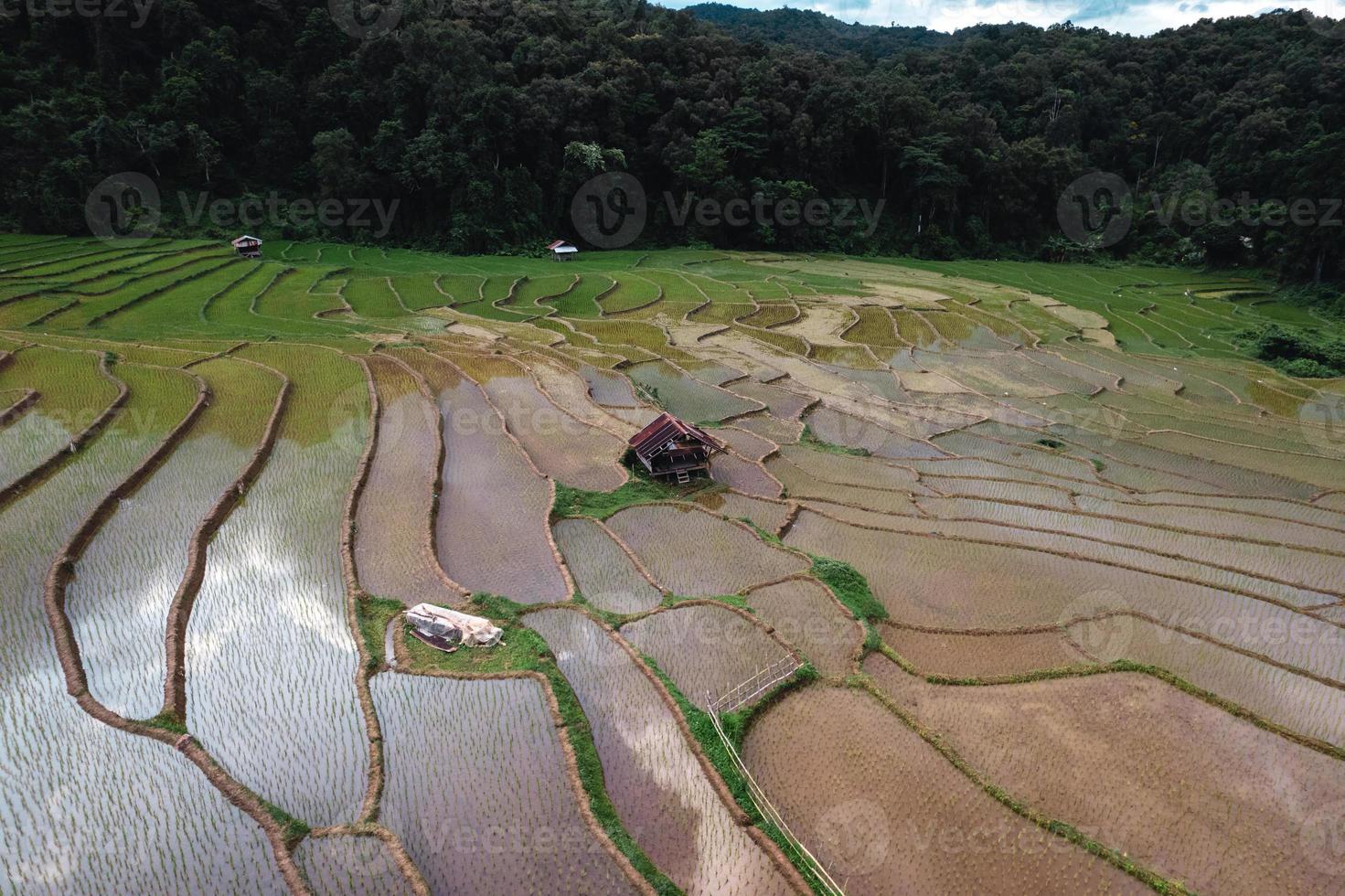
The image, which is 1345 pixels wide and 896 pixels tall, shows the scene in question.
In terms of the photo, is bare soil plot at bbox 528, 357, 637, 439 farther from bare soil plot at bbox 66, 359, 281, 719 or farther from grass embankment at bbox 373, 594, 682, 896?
grass embankment at bbox 373, 594, 682, 896

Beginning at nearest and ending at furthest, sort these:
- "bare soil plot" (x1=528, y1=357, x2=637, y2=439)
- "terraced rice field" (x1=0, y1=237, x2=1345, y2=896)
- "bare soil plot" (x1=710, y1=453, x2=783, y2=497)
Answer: "terraced rice field" (x1=0, y1=237, x2=1345, y2=896), "bare soil plot" (x1=710, y1=453, x2=783, y2=497), "bare soil plot" (x1=528, y1=357, x2=637, y2=439)

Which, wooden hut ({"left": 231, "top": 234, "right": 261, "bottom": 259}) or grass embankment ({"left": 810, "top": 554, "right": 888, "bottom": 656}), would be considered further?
wooden hut ({"left": 231, "top": 234, "right": 261, "bottom": 259})

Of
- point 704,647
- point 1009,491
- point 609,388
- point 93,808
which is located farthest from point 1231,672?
point 609,388

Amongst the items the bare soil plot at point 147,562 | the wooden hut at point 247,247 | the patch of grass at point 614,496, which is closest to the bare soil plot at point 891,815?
the patch of grass at point 614,496

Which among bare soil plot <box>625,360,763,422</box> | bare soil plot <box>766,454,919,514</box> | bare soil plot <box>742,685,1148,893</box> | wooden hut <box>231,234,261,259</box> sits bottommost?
bare soil plot <box>742,685,1148,893</box>

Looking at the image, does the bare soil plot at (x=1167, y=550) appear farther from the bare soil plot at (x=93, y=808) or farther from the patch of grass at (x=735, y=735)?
the bare soil plot at (x=93, y=808)

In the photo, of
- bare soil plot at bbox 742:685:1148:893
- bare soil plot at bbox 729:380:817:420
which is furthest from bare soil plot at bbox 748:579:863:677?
bare soil plot at bbox 729:380:817:420

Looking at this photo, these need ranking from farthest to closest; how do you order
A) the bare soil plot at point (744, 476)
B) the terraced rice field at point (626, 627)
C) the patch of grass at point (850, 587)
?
1. the bare soil plot at point (744, 476)
2. the patch of grass at point (850, 587)
3. the terraced rice field at point (626, 627)
